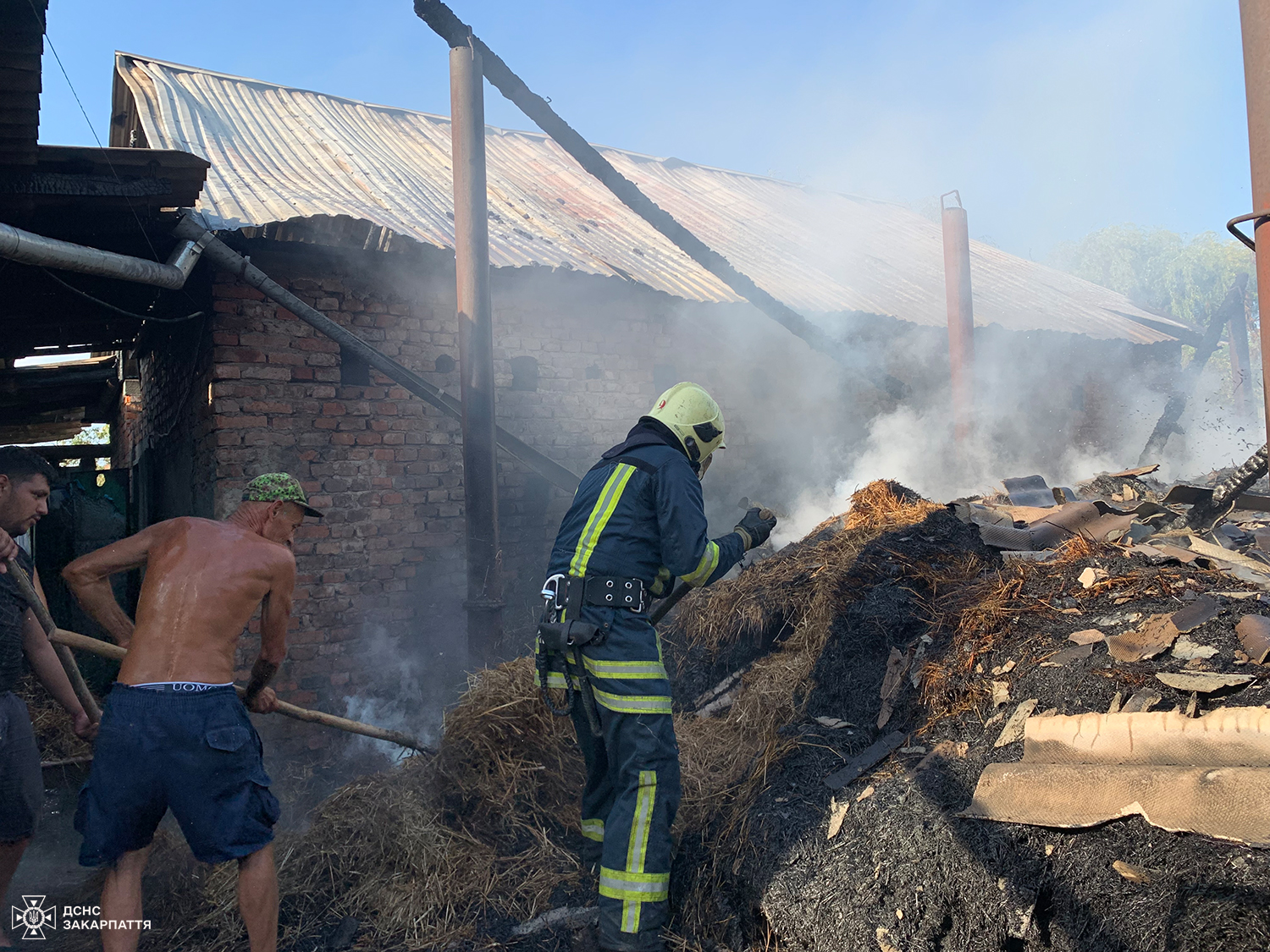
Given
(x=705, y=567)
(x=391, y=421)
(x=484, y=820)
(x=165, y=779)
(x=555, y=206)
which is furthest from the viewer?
(x=555, y=206)

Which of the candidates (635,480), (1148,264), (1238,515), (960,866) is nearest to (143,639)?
(635,480)

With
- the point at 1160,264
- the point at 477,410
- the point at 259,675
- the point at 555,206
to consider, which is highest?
the point at 1160,264

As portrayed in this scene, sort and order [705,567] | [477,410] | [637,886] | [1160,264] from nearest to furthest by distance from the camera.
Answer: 1. [637,886]
2. [705,567]
3. [477,410]
4. [1160,264]

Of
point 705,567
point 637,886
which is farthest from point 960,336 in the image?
point 637,886

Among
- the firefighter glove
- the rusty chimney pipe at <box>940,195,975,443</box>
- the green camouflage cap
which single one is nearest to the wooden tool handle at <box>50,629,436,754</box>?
the green camouflage cap

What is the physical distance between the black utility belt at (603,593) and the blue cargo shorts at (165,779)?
1388 mm

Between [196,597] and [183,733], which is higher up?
[196,597]

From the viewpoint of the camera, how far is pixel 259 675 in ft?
12.0

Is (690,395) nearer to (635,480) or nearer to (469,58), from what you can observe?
(635,480)

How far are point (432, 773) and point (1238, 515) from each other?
207 inches

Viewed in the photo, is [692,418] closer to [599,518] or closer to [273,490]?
[599,518]

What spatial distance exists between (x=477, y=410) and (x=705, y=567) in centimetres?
254

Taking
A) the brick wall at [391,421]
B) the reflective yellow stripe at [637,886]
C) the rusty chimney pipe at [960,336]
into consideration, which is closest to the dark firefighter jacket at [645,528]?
the reflective yellow stripe at [637,886]

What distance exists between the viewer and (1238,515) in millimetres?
5191
